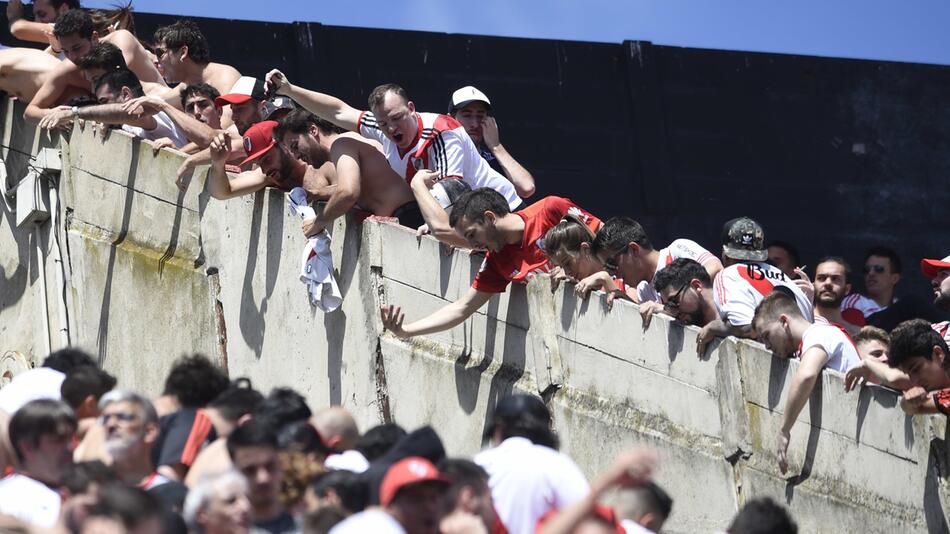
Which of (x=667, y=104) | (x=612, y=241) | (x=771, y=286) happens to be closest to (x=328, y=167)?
(x=612, y=241)

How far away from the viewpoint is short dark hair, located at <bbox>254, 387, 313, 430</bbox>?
7852 millimetres

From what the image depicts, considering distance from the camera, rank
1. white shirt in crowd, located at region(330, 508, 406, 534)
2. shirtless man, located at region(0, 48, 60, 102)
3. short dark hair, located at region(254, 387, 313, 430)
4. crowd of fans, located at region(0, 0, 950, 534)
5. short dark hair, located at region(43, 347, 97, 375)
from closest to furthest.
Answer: white shirt in crowd, located at region(330, 508, 406, 534) → crowd of fans, located at region(0, 0, 950, 534) → short dark hair, located at region(254, 387, 313, 430) → short dark hair, located at region(43, 347, 97, 375) → shirtless man, located at region(0, 48, 60, 102)

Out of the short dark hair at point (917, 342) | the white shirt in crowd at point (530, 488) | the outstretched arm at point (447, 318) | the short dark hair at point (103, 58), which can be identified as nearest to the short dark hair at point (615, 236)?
the outstretched arm at point (447, 318)

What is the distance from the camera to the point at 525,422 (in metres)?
7.66

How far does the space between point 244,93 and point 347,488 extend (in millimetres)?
5641

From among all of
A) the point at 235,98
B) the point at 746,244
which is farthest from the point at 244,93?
the point at 746,244

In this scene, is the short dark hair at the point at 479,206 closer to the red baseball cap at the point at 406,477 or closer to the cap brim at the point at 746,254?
the cap brim at the point at 746,254

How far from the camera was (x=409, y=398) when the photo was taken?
1211 cm

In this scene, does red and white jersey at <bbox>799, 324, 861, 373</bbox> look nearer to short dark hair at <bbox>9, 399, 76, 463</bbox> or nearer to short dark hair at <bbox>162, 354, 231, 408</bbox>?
short dark hair at <bbox>162, 354, 231, 408</bbox>

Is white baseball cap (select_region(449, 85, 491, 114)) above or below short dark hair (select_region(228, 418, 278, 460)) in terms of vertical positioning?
above

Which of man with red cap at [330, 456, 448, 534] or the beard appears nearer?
man with red cap at [330, 456, 448, 534]

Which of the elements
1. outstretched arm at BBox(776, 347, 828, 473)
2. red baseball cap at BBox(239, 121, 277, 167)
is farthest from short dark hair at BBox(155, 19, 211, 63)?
outstretched arm at BBox(776, 347, 828, 473)

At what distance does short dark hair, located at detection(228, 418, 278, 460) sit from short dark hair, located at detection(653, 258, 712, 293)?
342 centimetres

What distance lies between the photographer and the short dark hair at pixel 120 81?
1270 cm
